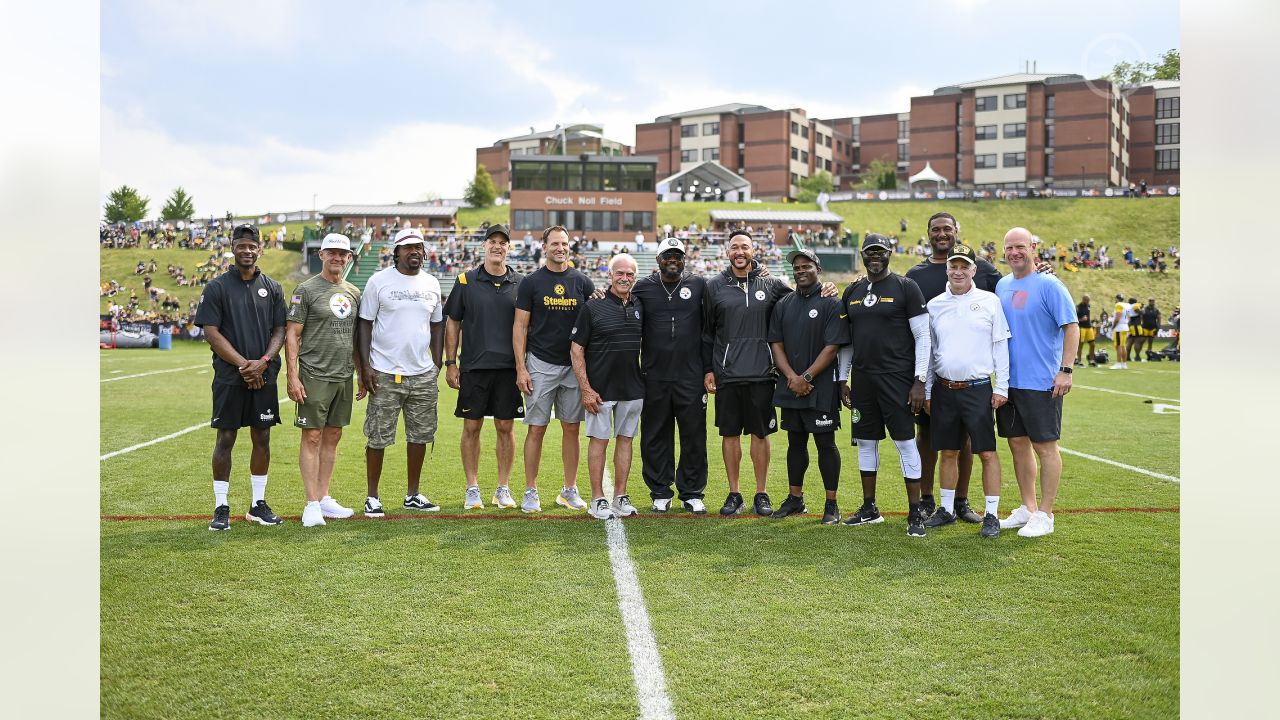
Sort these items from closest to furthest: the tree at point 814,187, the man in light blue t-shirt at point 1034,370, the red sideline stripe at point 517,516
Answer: the man in light blue t-shirt at point 1034,370
the red sideline stripe at point 517,516
the tree at point 814,187

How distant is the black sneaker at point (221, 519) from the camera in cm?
696

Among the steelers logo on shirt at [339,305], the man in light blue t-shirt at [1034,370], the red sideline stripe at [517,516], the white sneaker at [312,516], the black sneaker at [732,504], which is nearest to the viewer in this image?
the man in light blue t-shirt at [1034,370]

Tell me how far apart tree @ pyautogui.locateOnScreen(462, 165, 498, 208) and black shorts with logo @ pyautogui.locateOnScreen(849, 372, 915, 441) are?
7530 cm

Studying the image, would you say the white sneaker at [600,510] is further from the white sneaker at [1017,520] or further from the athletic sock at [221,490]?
the white sneaker at [1017,520]

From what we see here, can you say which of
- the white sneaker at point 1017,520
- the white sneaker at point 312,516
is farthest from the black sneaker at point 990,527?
the white sneaker at point 312,516

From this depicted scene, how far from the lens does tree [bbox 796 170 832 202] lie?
86.0 meters

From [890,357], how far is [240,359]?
483 cm

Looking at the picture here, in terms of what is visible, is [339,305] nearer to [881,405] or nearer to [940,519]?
[881,405]

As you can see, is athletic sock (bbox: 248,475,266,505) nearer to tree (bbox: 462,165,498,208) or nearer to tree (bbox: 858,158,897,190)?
tree (bbox: 462,165,498,208)

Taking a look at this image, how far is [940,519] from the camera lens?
7.23 metres

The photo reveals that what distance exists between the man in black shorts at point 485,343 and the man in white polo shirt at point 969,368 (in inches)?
131

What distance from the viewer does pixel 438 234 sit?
2183 inches

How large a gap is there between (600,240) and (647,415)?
2012 inches
